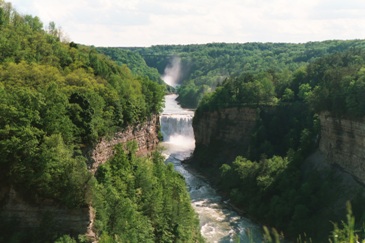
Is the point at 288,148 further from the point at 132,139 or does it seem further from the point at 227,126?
the point at 132,139

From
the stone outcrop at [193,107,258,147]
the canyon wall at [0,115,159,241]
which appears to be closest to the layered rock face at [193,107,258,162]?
the stone outcrop at [193,107,258,147]

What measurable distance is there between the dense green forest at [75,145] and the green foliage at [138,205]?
0.07 meters

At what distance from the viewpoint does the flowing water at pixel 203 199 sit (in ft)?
161

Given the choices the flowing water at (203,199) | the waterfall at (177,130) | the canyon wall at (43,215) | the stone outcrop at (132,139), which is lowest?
the flowing water at (203,199)

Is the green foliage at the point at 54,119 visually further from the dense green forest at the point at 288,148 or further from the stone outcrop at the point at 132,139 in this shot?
the dense green forest at the point at 288,148

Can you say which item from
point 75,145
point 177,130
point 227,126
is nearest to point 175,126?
point 177,130

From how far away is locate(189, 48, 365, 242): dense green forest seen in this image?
49.2 meters

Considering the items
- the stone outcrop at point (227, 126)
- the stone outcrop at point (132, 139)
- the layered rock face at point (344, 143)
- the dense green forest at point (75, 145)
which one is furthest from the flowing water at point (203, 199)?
the layered rock face at point (344, 143)

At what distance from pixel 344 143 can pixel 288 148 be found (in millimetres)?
17078

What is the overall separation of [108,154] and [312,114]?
37293mm

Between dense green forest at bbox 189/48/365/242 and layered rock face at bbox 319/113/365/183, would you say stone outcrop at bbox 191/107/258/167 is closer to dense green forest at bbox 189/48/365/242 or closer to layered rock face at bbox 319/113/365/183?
dense green forest at bbox 189/48/365/242

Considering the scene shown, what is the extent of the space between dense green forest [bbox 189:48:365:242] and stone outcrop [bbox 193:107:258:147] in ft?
3.55

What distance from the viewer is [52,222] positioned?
2592 cm

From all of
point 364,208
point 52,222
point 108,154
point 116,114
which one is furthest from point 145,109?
point 52,222
